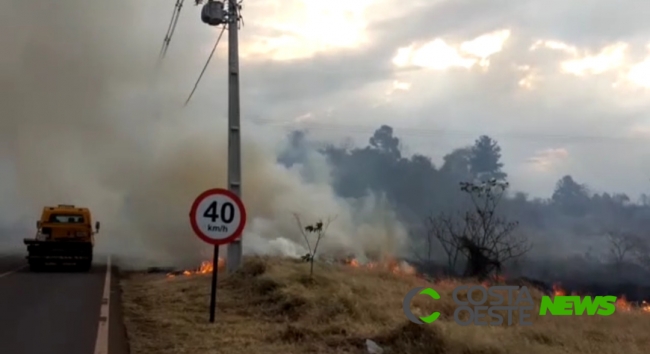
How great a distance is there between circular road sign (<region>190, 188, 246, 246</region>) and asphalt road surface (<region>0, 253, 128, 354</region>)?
1.96 m

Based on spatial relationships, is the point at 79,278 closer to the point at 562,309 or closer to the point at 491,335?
the point at 562,309

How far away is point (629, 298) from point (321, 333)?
60.6ft

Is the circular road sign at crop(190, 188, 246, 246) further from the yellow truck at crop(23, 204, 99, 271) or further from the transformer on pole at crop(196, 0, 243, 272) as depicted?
the yellow truck at crop(23, 204, 99, 271)

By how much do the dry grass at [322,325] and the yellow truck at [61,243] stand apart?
33.4 feet

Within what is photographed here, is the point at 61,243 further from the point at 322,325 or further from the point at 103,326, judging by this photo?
the point at 322,325

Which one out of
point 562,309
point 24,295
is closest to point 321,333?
point 562,309

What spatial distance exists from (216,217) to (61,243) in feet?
56.0

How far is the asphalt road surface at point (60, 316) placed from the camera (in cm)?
980

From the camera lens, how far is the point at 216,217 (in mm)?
10805

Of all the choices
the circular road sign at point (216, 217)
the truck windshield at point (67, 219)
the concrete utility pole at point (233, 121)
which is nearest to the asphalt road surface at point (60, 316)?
the circular road sign at point (216, 217)

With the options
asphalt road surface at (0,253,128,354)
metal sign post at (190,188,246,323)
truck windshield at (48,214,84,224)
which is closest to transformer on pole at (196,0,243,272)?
asphalt road surface at (0,253,128,354)

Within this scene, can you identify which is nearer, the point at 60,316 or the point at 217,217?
the point at 217,217
